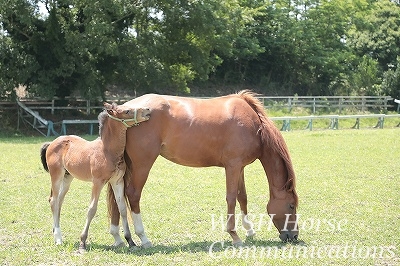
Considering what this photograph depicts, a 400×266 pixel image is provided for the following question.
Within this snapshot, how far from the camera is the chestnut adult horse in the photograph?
659cm

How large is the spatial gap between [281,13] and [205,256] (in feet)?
115

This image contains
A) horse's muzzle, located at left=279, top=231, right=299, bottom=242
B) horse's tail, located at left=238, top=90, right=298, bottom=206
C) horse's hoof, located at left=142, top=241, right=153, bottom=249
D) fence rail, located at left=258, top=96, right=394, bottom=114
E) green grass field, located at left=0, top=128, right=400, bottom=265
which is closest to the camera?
green grass field, located at left=0, top=128, right=400, bottom=265

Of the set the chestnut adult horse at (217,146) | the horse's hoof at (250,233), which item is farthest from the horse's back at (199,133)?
the horse's hoof at (250,233)

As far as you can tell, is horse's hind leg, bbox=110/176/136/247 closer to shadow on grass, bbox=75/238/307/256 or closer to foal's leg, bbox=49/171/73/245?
shadow on grass, bbox=75/238/307/256

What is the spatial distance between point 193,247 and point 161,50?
21039 millimetres

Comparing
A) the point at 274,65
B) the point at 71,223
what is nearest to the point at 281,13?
the point at 274,65

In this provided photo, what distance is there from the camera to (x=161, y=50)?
87.1ft

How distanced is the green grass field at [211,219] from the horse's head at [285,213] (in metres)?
0.21

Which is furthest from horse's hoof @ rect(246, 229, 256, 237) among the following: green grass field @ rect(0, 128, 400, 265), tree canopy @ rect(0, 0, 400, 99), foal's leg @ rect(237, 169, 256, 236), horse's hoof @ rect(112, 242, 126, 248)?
tree canopy @ rect(0, 0, 400, 99)

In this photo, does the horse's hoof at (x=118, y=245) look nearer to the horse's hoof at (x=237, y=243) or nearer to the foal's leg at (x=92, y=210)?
the foal's leg at (x=92, y=210)

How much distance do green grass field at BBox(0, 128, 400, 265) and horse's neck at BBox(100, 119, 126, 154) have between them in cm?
119

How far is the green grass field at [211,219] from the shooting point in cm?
589

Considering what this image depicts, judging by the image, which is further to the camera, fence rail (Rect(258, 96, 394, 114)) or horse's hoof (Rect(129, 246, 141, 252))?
fence rail (Rect(258, 96, 394, 114))

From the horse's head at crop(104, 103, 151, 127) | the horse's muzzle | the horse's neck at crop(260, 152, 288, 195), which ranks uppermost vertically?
the horse's head at crop(104, 103, 151, 127)
